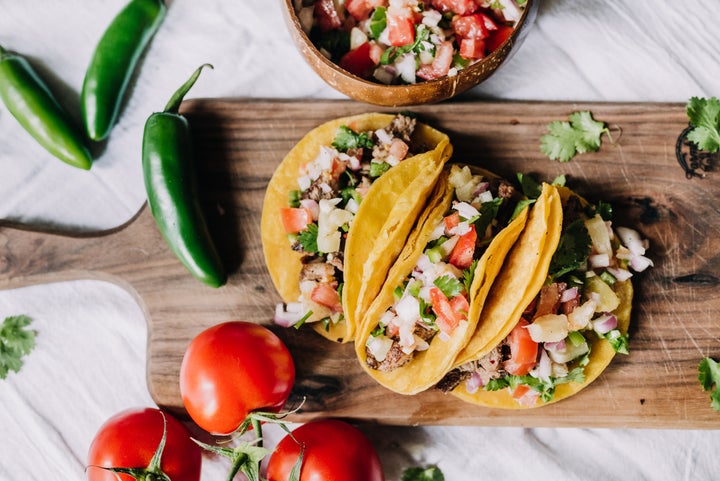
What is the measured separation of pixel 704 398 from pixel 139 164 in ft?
8.71

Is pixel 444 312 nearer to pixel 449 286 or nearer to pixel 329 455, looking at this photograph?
pixel 449 286

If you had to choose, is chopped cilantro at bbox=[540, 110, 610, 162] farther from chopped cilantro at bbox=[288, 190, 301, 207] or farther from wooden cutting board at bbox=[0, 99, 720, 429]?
chopped cilantro at bbox=[288, 190, 301, 207]

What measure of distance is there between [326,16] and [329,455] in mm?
1734

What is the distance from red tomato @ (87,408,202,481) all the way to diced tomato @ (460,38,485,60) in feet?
6.26

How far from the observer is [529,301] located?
2.36m

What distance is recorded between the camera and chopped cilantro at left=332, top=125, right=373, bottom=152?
2.68 metres

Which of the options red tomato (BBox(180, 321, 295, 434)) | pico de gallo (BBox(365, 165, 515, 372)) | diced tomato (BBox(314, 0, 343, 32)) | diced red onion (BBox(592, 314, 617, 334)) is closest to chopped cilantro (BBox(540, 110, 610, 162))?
pico de gallo (BBox(365, 165, 515, 372))

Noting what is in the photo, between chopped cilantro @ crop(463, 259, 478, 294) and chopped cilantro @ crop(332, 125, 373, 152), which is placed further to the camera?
chopped cilantro @ crop(332, 125, 373, 152)

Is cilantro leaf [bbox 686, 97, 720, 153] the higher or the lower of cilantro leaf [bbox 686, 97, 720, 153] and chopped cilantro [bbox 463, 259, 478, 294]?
the lower

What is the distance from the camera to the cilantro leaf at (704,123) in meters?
2.80

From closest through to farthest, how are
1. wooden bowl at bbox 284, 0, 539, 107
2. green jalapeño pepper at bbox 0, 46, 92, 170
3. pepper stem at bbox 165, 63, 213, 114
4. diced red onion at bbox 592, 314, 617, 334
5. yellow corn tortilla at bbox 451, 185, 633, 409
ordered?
yellow corn tortilla at bbox 451, 185, 633, 409, wooden bowl at bbox 284, 0, 539, 107, diced red onion at bbox 592, 314, 617, 334, pepper stem at bbox 165, 63, 213, 114, green jalapeño pepper at bbox 0, 46, 92, 170

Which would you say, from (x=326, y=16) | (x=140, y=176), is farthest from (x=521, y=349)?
(x=140, y=176)

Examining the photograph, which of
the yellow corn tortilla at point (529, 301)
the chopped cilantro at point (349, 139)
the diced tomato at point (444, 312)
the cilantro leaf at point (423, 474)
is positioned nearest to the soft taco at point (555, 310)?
the yellow corn tortilla at point (529, 301)

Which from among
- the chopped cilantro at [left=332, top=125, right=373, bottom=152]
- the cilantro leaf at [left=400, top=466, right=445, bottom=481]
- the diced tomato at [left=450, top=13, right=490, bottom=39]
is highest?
the diced tomato at [left=450, top=13, right=490, bottom=39]
